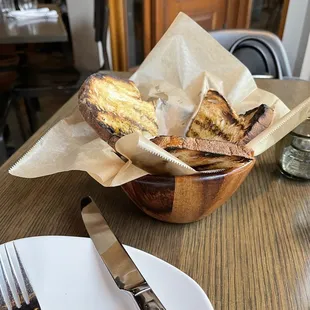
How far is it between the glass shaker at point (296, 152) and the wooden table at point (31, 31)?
1.08 metres

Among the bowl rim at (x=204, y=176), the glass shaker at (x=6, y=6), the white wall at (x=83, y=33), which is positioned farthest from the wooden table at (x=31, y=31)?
the bowl rim at (x=204, y=176)

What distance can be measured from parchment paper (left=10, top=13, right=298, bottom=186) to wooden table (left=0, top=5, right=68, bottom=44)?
33.6 inches

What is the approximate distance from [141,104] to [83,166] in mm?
148

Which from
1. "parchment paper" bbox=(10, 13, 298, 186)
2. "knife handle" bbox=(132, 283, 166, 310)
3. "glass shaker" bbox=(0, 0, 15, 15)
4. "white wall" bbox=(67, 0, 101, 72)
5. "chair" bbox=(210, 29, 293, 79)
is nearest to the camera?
"knife handle" bbox=(132, 283, 166, 310)

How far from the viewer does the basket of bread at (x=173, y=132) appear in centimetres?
34

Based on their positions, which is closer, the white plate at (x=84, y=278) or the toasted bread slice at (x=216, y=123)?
the white plate at (x=84, y=278)

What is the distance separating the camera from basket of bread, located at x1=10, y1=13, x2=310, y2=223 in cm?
34

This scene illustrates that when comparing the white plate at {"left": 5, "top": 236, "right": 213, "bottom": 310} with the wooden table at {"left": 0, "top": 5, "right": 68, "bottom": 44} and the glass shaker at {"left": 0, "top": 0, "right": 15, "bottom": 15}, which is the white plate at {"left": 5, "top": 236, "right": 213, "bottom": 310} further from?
the glass shaker at {"left": 0, "top": 0, "right": 15, "bottom": 15}

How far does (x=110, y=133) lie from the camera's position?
37 cm

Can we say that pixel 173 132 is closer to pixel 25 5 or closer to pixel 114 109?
pixel 114 109

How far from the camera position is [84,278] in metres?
0.32

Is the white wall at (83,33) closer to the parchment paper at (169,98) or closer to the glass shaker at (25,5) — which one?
the glass shaker at (25,5)

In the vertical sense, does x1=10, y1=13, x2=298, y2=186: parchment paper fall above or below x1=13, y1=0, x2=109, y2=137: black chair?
above

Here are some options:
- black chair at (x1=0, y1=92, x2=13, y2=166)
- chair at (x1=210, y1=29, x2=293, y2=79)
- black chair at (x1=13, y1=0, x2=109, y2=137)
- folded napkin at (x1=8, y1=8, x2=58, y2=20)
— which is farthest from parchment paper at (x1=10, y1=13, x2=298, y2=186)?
folded napkin at (x1=8, y1=8, x2=58, y2=20)
